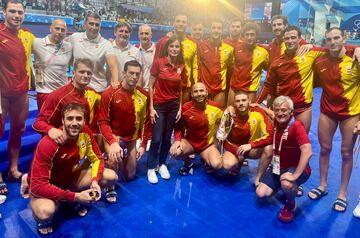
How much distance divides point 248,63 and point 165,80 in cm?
103

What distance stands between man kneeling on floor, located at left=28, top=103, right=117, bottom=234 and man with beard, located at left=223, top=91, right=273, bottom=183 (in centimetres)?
149

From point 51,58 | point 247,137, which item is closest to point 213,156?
point 247,137

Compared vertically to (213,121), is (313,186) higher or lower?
lower

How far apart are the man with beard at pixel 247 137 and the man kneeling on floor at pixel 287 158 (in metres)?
0.38

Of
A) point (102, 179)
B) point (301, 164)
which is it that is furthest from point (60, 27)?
point (301, 164)

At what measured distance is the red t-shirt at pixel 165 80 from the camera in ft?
10.6

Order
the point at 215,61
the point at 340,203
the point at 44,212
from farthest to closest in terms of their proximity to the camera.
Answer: the point at 215,61, the point at 340,203, the point at 44,212

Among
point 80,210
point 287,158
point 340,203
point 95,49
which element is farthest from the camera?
point 95,49

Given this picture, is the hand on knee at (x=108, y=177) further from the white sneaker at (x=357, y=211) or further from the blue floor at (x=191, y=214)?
the white sneaker at (x=357, y=211)

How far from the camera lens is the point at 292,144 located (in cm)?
270

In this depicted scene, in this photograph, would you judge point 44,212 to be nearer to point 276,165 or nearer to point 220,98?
point 276,165

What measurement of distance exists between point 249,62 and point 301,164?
1457 mm

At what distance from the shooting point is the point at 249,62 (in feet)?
11.6

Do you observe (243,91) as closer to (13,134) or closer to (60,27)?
(60,27)
